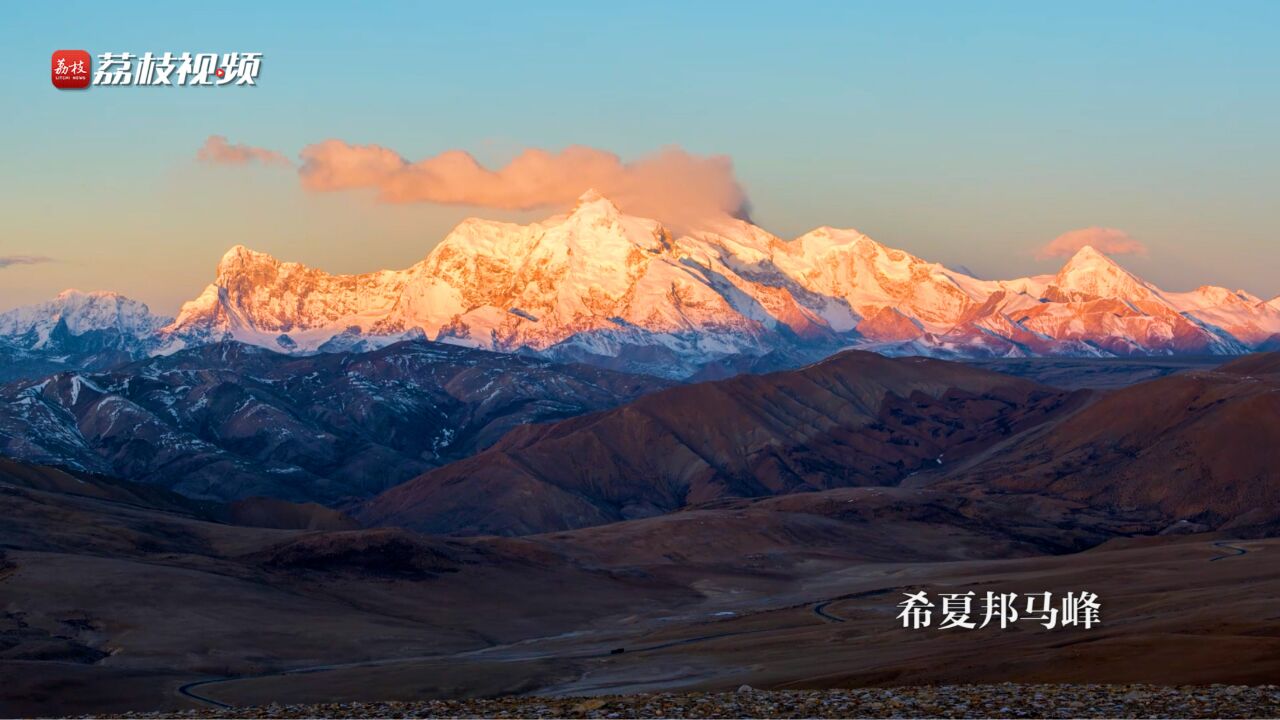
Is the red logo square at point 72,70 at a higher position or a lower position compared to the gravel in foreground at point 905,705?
higher

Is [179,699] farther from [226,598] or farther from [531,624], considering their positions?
[531,624]

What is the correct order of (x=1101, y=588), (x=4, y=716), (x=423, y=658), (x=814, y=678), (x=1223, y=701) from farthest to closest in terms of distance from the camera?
(x=1101, y=588), (x=423, y=658), (x=4, y=716), (x=814, y=678), (x=1223, y=701)

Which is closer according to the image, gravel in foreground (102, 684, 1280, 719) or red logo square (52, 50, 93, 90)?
gravel in foreground (102, 684, 1280, 719)

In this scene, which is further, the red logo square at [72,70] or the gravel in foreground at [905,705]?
the red logo square at [72,70]

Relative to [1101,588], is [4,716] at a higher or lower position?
lower

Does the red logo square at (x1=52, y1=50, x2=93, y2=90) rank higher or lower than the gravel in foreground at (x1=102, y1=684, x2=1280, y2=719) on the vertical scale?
higher

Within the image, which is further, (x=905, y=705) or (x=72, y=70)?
(x=72, y=70)

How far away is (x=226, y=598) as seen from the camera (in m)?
121

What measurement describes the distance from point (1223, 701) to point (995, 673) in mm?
17229

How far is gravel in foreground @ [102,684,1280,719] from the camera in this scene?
3591 centimetres

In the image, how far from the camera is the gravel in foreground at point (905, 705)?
3591 centimetres

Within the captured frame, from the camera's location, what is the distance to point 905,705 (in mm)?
37312

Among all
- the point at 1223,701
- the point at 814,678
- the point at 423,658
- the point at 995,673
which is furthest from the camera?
the point at 423,658

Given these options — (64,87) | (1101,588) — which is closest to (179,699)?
(64,87)
